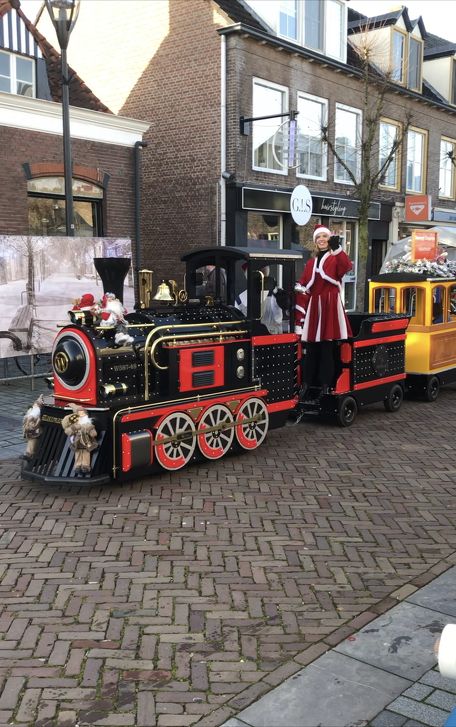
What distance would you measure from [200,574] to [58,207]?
10836mm

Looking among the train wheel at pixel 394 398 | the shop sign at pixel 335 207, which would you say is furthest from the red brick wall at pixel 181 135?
the train wheel at pixel 394 398

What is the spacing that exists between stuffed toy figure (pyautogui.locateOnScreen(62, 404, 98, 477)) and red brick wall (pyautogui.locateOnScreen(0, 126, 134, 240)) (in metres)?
7.92

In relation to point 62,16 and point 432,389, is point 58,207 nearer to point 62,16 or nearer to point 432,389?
point 62,16

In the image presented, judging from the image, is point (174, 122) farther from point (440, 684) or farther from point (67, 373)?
point (440, 684)

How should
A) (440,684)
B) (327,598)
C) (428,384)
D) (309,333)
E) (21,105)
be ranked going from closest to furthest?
(440,684) < (327,598) < (309,333) < (428,384) < (21,105)

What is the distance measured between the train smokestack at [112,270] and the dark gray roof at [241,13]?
423 inches

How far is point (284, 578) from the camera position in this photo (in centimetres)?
431

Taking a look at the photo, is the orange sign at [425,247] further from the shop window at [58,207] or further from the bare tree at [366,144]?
the shop window at [58,207]

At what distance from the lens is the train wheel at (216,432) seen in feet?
21.5

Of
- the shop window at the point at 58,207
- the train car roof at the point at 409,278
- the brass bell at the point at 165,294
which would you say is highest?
the shop window at the point at 58,207

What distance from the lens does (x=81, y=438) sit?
221 inches

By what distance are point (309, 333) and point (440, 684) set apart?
5485 millimetres

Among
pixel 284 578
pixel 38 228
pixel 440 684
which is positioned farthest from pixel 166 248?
pixel 440 684

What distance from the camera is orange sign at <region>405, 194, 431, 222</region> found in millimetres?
20141
